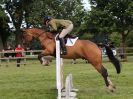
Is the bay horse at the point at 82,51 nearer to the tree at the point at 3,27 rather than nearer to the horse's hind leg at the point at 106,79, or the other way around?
the horse's hind leg at the point at 106,79

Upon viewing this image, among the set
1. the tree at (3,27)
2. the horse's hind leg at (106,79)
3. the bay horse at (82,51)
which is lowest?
the horse's hind leg at (106,79)

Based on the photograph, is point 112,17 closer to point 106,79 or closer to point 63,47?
point 106,79

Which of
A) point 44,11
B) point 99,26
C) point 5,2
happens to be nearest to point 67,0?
point 44,11

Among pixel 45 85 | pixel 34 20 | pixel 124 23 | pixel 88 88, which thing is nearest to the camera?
pixel 88 88

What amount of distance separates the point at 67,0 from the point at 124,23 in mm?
19799

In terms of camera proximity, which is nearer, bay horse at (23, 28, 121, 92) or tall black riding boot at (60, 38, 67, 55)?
tall black riding boot at (60, 38, 67, 55)

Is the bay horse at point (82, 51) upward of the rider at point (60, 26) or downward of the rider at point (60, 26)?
downward

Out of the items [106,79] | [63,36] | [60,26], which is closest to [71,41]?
[63,36]

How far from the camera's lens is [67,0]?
57.5 m

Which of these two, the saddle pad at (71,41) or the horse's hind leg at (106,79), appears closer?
the horse's hind leg at (106,79)

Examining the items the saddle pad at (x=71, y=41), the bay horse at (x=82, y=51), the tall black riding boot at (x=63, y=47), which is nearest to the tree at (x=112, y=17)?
the bay horse at (x=82, y=51)

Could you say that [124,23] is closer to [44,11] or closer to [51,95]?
[44,11]

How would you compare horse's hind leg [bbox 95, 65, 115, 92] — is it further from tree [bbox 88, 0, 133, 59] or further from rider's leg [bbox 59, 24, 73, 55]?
tree [bbox 88, 0, 133, 59]

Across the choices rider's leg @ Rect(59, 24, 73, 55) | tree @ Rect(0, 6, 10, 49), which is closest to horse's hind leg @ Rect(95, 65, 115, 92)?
rider's leg @ Rect(59, 24, 73, 55)
